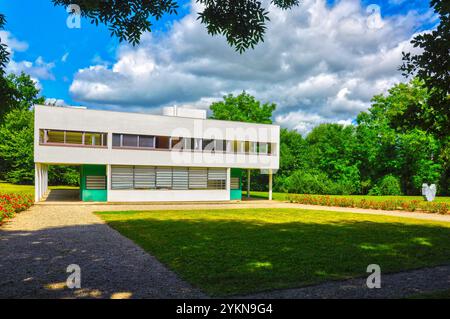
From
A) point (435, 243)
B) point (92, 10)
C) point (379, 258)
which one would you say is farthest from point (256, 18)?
point (435, 243)

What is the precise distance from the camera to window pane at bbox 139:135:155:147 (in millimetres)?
26781

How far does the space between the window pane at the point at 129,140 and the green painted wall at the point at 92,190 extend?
97.9 inches

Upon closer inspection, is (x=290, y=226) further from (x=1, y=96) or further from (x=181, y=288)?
(x=1, y=96)

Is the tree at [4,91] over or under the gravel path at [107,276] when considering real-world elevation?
over

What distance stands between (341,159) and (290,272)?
41.9m

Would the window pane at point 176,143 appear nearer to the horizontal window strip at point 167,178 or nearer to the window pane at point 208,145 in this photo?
the horizontal window strip at point 167,178

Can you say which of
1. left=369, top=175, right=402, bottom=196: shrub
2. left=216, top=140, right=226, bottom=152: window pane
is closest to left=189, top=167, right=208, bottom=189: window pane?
left=216, top=140, right=226, bottom=152: window pane

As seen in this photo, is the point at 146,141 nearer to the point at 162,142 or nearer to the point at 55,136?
the point at 162,142

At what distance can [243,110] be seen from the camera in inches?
2205

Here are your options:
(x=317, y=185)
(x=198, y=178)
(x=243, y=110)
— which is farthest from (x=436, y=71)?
(x=243, y=110)

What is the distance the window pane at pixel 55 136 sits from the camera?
24016mm

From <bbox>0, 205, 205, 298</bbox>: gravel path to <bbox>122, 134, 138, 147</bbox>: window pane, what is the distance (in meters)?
13.9

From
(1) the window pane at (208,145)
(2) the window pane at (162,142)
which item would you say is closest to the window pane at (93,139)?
(2) the window pane at (162,142)

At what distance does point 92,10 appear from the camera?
17.7 feet
